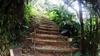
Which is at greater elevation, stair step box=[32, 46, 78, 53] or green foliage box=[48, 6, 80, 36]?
green foliage box=[48, 6, 80, 36]

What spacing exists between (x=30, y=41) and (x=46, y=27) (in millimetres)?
1647

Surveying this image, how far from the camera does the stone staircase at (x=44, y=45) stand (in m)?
5.09

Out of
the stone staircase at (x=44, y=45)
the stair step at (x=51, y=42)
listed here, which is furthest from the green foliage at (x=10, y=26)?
the stair step at (x=51, y=42)

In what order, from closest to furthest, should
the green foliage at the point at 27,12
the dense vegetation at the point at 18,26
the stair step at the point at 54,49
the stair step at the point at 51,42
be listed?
the dense vegetation at the point at 18,26
the stair step at the point at 54,49
the stair step at the point at 51,42
the green foliage at the point at 27,12

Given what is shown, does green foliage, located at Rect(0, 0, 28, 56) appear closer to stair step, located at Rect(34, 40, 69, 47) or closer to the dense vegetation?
the dense vegetation

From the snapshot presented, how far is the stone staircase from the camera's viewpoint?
5086mm

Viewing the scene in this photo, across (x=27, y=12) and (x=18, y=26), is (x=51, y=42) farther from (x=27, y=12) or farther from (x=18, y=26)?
(x=27, y=12)

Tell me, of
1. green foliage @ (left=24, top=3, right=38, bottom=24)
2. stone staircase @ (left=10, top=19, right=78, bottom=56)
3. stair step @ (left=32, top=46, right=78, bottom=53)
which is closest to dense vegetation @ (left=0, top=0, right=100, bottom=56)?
green foliage @ (left=24, top=3, right=38, bottom=24)

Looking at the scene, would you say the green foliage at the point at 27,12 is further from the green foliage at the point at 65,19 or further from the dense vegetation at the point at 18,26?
the green foliage at the point at 65,19

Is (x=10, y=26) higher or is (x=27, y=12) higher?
(x=27, y=12)

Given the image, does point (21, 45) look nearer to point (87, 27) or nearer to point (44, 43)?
point (44, 43)

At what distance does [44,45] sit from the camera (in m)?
5.66

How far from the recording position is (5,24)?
5.24 meters

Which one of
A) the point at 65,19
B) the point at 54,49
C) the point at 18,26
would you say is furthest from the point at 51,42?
the point at 65,19
